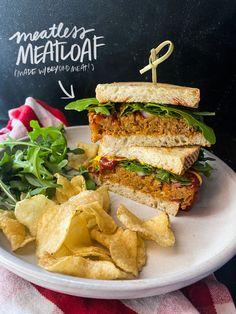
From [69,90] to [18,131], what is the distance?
485 mm

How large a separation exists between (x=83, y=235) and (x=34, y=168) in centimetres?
52

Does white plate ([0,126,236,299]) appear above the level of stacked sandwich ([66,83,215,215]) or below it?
below

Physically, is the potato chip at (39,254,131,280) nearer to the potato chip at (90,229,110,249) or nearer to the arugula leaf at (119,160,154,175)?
the potato chip at (90,229,110,249)

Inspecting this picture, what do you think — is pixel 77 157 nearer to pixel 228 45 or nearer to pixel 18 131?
pixel 18 131

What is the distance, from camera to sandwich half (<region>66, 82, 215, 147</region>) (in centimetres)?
190

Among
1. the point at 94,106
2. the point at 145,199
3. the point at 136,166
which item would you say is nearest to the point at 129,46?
the point at 94,106

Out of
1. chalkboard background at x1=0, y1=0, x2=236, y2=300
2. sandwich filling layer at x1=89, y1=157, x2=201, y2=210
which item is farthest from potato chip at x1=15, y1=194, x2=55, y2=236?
chalkboard background at x1=0, y1=0, x2=236, y2=300

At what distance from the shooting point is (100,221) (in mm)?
1541

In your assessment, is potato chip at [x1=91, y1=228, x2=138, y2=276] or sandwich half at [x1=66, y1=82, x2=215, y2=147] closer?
potato chip at [x1=91, y1=228, x2=138, y2=276]

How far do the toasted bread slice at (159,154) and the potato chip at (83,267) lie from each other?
2.05 ft

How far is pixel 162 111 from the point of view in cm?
194

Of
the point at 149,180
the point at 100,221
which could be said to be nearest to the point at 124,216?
the point at 100,221

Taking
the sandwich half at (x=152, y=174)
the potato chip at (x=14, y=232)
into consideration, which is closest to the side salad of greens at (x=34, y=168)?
the sandwich half at (x=152, y=174)

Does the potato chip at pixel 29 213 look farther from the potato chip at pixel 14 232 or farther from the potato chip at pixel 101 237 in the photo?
the potato chip at pixel 101 237
